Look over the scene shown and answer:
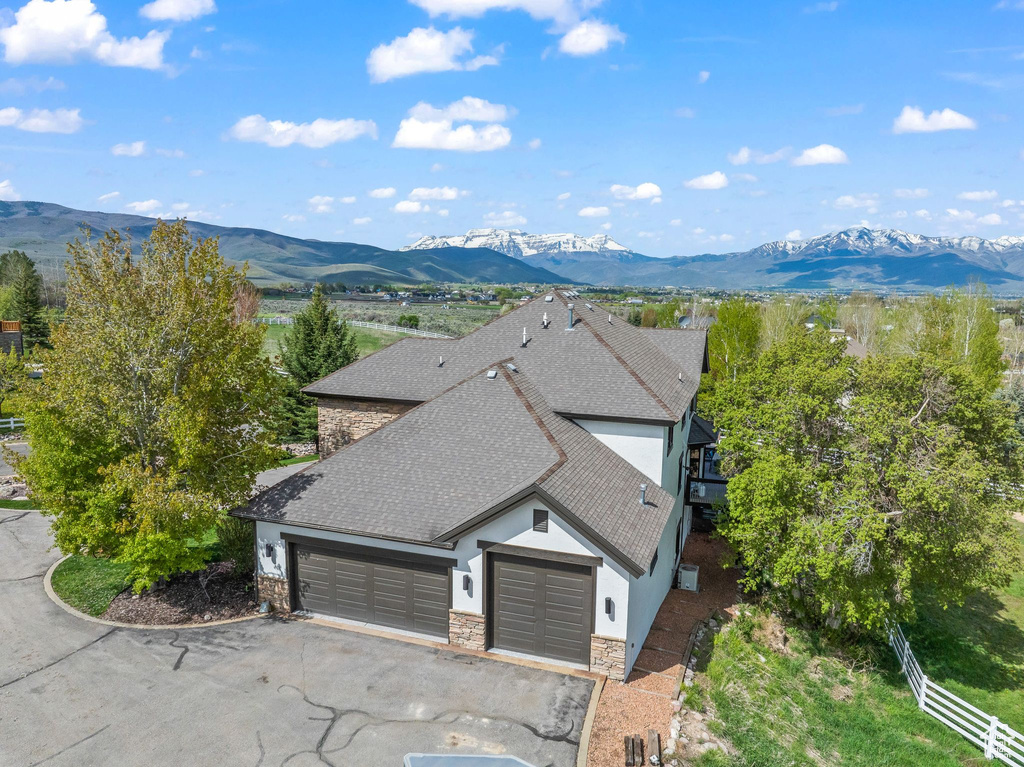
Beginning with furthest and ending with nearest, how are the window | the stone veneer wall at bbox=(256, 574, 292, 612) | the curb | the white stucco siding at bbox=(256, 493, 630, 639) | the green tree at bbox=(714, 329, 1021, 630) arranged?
the stone veneer wall at bbox=(256, 574, 292, 612), the curb, the green tree at bbox=(714, 329, 1021, 630), the window, the white stucco siding at bbox=(256, 493, 630, 639)

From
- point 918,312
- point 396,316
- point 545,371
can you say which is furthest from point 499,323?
point 396,316

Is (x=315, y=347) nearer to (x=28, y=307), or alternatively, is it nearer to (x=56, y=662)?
(x=56, y=662)

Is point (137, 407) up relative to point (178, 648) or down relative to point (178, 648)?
up

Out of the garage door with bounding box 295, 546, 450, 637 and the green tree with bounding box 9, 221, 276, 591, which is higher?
the green tree with bounding box 9, 221, 276, 591

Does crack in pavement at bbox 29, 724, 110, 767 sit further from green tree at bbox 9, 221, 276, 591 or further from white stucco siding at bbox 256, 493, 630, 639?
white stucco siding at bbox 256, 493, 630, 639

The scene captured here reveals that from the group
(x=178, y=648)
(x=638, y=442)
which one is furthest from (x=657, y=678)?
(x=178, y=648)

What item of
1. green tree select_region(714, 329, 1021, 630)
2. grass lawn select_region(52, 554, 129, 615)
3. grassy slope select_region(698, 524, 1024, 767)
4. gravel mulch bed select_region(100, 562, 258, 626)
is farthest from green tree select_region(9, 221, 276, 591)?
green tree select_region(714, 329, 1021, 630)

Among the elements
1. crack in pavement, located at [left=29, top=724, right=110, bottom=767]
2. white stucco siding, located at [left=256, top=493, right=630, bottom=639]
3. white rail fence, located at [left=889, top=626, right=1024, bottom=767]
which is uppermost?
white stucco siding, located at [left=256, top=493, right=630, bottom=639]
